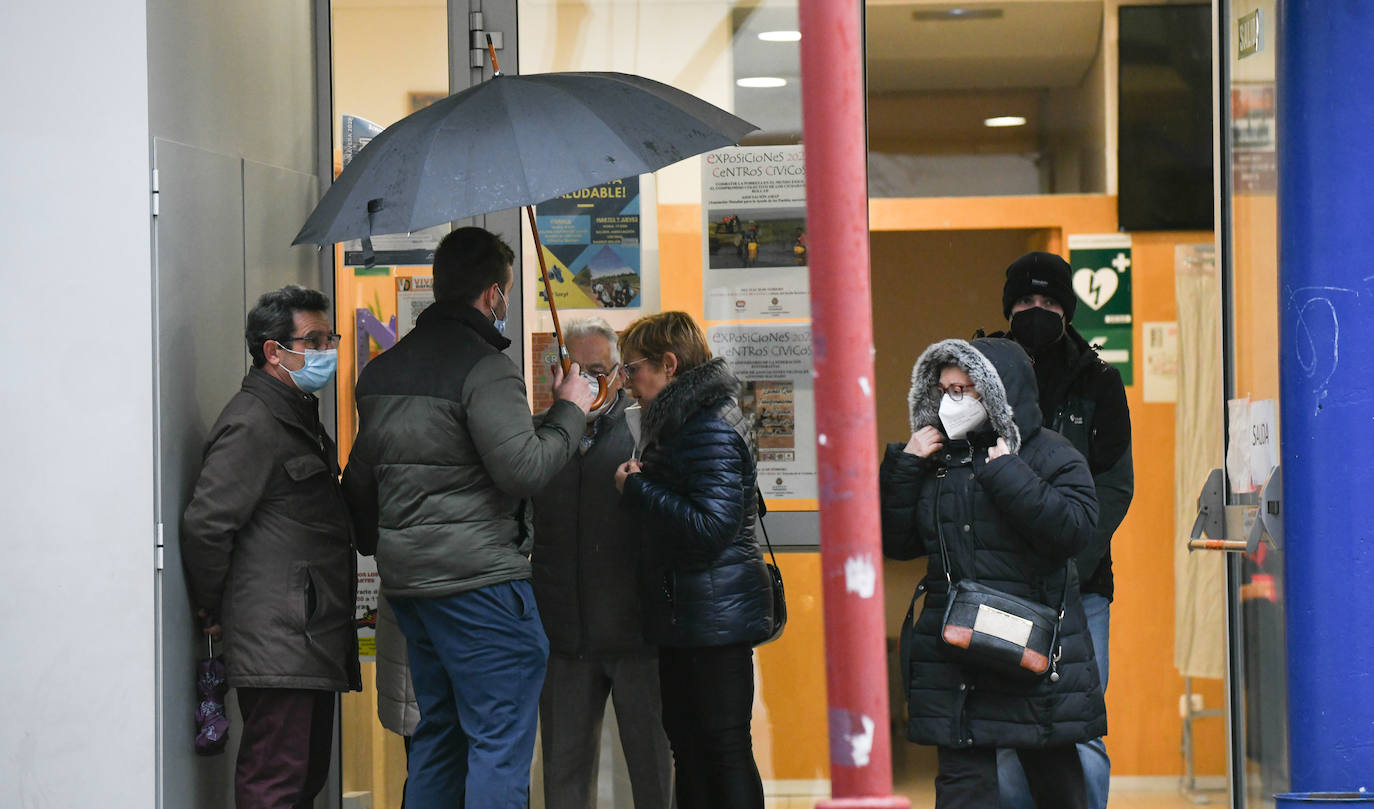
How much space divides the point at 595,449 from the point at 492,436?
73 centimetres

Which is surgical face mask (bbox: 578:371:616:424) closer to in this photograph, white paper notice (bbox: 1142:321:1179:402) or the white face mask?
the white face mask

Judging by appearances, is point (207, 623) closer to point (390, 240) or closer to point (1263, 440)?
point (390, 240)

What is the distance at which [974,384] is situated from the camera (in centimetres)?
387

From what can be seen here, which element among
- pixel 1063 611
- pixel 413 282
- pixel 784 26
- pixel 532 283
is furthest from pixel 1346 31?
pixel 413 282

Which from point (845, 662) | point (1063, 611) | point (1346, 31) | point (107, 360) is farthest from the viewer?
point (107, 360)

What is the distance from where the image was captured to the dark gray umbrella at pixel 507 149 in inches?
146

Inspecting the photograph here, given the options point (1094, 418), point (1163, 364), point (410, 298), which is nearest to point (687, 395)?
point (1094, 418)

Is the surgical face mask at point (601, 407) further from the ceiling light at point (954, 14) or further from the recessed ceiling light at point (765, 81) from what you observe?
the ceiling light at point (954, 14)

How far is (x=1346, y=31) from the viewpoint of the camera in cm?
341

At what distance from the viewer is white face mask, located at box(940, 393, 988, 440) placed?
388cm

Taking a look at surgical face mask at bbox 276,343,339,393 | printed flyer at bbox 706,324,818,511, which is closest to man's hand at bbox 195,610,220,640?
surgical face mask at bbox 276,343,339,393

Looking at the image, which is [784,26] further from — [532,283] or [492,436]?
[492,436]

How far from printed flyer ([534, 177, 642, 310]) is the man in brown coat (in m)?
1.25

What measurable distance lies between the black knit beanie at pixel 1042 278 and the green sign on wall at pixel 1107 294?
1579mm
